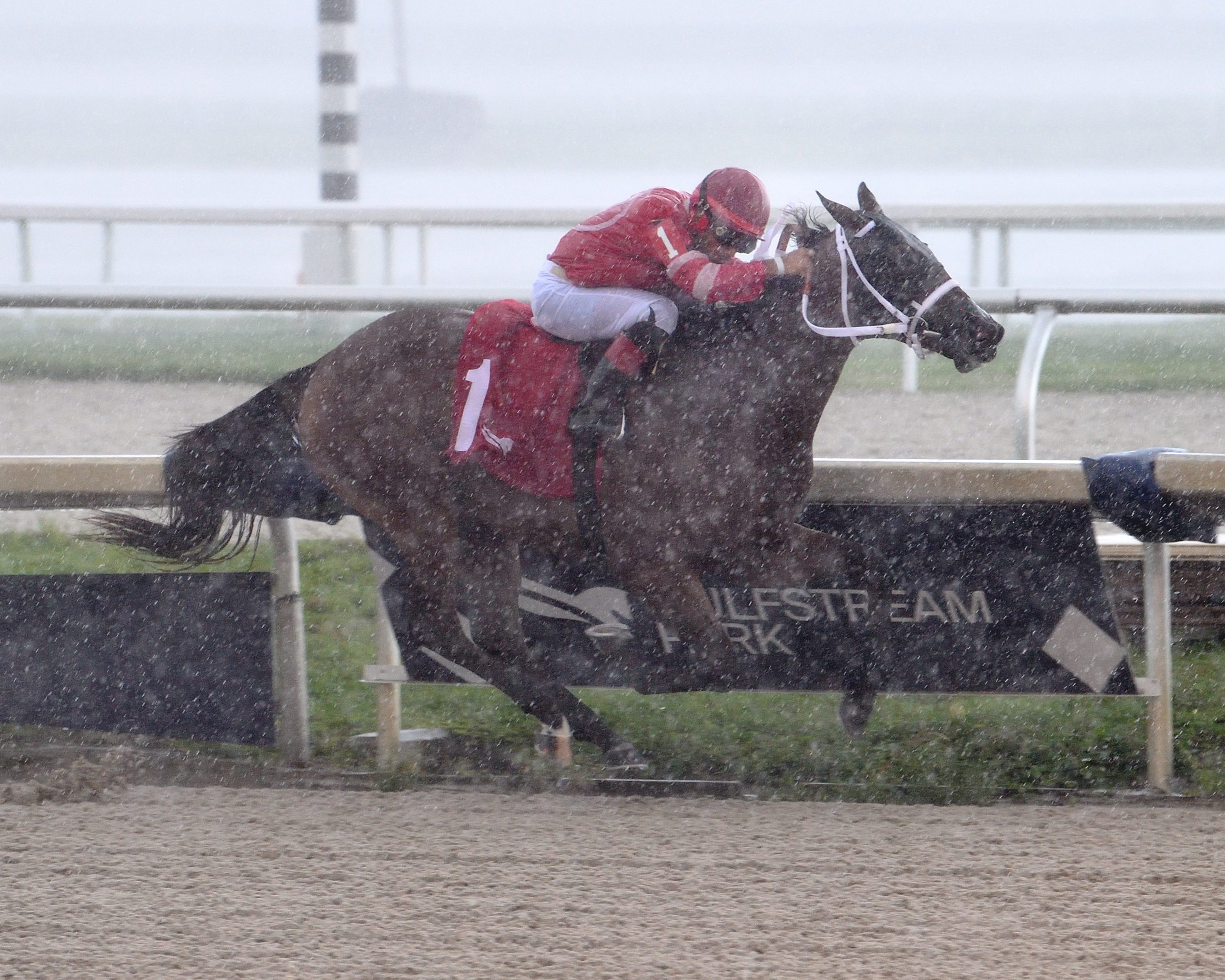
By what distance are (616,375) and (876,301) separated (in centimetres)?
54

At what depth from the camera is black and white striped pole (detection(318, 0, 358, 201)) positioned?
25.9ft

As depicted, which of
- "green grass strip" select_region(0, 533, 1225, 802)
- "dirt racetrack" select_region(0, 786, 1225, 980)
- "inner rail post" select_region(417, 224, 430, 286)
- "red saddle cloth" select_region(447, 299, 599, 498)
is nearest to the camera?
"dirt racetrack" select_region(0, 786, 1225, 980)

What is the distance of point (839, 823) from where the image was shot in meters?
2.70

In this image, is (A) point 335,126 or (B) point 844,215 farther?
(A) point 335,126

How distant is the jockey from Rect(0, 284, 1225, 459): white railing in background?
63cm

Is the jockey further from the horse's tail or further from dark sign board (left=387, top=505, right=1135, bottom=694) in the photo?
the horse's tail

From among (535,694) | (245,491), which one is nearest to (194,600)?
(245,491)

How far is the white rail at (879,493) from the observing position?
2889mm

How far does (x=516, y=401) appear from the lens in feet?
8.98

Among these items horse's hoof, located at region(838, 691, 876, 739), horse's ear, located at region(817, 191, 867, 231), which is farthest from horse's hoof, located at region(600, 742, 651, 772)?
horse's ear, located at region(817, 191, 867, 231)

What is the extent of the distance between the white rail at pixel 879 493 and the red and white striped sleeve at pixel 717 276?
554mm

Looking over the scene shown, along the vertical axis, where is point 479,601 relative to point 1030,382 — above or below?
below

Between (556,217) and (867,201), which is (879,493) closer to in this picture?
(867,201)

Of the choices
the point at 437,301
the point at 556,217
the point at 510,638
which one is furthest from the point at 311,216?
the point at 510,638
